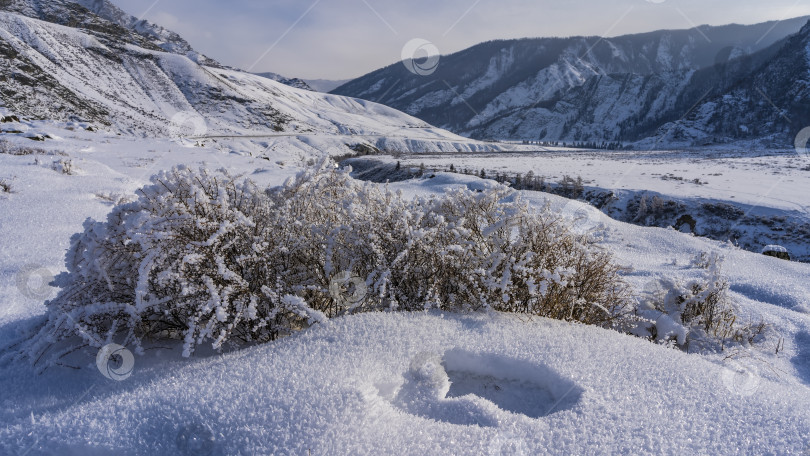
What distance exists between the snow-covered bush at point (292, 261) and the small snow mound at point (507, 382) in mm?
565

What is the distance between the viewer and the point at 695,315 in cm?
364

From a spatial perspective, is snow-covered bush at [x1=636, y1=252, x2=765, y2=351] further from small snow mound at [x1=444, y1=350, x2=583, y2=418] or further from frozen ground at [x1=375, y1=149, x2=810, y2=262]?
frozen ground at [x1=375, y1=149, x2=810, y2=262]

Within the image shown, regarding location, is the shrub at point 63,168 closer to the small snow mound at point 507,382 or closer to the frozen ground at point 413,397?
the frozen ground at point 413,397

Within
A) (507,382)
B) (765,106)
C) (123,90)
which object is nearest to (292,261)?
(507,382)

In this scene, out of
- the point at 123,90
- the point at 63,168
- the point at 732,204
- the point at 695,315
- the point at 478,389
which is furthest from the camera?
the point at 123,90

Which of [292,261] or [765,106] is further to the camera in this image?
[765,106]

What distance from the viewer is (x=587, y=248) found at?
10.1ft

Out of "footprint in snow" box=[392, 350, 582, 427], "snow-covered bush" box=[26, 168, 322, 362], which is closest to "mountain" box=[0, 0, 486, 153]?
"snow-covered bush" box=[26, 168, 322, 362]

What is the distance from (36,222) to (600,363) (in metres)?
5.54

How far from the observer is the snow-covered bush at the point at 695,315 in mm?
3328

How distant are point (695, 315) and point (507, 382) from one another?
2520 millimetres

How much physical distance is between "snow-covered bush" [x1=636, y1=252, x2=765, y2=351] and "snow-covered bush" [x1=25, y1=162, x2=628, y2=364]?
0.40 m

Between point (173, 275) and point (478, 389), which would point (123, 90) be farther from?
point (478, 389)

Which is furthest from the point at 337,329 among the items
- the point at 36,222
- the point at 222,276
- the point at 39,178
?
the point at 39,178
